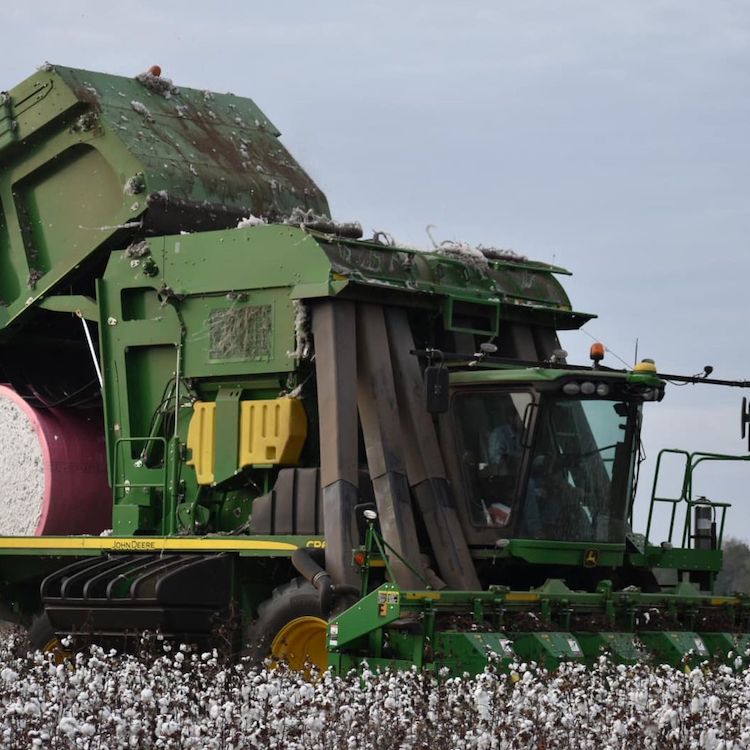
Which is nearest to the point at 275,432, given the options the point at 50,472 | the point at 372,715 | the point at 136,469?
the point at 136,469

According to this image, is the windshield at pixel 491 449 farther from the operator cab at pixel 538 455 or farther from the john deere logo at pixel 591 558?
the john deere logo at pixel 591 558

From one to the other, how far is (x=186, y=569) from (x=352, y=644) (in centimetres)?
157

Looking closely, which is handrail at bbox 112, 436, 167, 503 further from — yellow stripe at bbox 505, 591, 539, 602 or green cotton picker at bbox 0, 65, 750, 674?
yellow stripe at bbox 505, 591, 539, 602

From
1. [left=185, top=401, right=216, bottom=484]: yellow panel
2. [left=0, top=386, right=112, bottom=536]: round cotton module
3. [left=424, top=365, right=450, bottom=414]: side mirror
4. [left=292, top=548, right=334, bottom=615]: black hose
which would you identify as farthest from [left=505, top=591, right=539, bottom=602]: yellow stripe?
[left=0, top=386, right=112, bottom=536]: round cotton module

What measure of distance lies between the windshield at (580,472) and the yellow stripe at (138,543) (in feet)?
6.18

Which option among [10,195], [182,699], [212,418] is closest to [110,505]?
[212,418]

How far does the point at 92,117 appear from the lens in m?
14.9

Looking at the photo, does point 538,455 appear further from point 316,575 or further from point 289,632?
point 289,632

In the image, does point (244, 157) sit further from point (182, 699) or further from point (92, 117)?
point (182, 699)

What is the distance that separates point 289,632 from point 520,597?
168 cm

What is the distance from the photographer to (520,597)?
12281 mm

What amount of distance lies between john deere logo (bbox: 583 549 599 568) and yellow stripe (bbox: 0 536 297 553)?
7.38 ft

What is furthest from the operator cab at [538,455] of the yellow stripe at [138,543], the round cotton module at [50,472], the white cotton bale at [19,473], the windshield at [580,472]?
the white cotton bale at [19,473]

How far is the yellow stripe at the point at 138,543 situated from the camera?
41.4 ft
